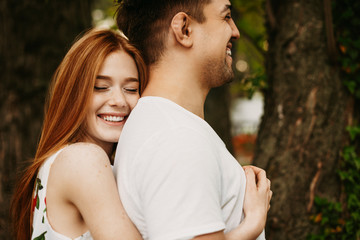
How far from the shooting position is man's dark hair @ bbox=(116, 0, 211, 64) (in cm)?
200

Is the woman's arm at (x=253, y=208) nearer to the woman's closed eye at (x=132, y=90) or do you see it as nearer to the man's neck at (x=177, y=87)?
the man's neck at (x=177, y=87)

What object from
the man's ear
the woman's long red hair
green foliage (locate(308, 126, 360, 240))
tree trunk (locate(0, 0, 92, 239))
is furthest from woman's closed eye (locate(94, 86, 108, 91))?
tree trunk (locate(0, 0, 92, 239))

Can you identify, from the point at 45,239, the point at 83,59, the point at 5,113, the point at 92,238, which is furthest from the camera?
the point at 5,113

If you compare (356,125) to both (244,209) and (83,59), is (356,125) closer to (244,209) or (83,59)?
(244,209)

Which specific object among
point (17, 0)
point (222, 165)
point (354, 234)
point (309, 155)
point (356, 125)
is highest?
point (17, 0)

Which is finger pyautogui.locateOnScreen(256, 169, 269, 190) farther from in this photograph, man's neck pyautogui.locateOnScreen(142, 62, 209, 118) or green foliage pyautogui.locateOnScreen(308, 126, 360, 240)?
green foliage pyautogui.locateOnScreen(308, 126, 360, 240)

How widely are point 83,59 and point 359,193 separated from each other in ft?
8.54

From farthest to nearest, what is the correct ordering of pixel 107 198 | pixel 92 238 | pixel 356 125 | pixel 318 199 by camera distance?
pixel 356 125 → pixel 318 199 → pixel 92 238 → pixel 107 198

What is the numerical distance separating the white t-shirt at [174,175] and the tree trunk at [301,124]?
4.98 feet

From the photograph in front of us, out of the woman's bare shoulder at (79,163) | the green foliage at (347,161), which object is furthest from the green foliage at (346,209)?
the woman's bare shoulder at (79,163)

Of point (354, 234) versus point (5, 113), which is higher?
point (5, 113)

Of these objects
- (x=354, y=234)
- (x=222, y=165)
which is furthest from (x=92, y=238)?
(x=354, y=234)

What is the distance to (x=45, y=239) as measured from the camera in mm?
1935

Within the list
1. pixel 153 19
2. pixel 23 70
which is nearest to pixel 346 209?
pixel 153 19
